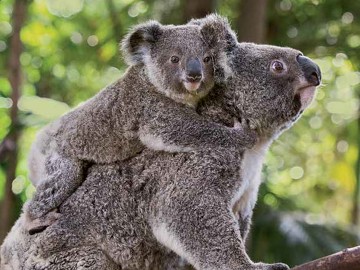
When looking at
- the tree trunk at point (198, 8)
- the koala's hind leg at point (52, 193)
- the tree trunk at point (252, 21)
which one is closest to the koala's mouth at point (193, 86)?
the koala's hind leg at point (52, 193)

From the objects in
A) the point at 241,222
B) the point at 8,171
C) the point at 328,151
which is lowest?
the point at 328,151

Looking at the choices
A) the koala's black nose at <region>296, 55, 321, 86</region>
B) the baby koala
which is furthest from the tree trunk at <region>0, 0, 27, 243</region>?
the koala's black nose at <region>296, 55, 321, 86</region>

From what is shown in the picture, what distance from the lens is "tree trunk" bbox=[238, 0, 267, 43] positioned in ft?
25.3

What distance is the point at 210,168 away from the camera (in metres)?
3.99

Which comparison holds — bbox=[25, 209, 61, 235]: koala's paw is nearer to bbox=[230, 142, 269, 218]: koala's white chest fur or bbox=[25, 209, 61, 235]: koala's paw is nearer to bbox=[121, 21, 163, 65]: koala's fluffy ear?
bbox=[230, 142, 269, 218]: koala's white chest fur

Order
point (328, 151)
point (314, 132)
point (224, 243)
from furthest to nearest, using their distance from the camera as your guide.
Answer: point (328, 151) → point (314, 132) → point (224, 243)

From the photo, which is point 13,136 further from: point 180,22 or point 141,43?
point 180,22

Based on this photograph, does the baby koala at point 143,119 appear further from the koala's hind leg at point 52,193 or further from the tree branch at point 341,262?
the tree branch at point 341,262

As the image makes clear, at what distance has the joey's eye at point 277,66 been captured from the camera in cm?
432

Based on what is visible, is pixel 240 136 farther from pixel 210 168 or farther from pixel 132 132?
pixel 132 132

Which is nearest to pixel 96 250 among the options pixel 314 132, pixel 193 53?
pixel 193 53

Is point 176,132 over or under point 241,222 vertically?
over

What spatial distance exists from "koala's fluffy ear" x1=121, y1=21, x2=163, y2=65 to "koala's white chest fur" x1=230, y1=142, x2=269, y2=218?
105 centimetres

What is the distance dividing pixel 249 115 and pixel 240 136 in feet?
0.62
